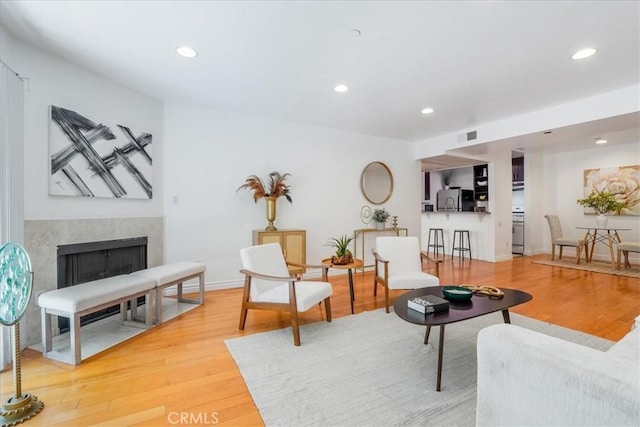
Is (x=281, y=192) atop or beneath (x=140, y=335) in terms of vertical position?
atop

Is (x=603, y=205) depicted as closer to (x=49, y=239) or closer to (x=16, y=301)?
(x=16, y=301)

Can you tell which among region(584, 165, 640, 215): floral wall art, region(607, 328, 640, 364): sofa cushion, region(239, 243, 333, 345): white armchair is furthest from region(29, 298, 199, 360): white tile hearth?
region(584, 165, 640, 215): floral wall art

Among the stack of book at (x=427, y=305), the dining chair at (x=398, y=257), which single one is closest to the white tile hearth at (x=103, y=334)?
the dining chair at (x=398, y=257)

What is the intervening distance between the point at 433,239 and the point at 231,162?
5.93 meters

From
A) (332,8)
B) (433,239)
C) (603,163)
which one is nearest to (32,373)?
(332,8)

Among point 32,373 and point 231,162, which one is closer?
point 32,373

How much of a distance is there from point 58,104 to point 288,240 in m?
2.95

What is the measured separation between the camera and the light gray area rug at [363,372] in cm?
170

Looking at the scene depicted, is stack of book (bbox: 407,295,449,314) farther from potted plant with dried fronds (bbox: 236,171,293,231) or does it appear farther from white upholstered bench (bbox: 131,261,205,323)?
potted plant with dried fronds (bbox: 236,171,293,231)

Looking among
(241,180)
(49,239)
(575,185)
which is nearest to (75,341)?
(49,239)

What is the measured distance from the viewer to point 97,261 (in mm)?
3139

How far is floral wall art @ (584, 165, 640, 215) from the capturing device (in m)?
6.17

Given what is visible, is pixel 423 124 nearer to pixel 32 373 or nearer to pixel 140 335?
pixel 140 335

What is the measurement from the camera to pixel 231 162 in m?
4.40
